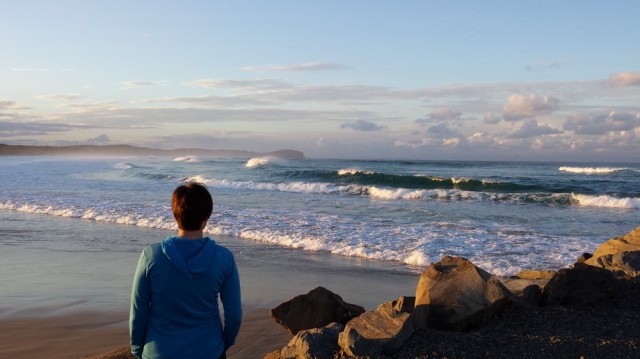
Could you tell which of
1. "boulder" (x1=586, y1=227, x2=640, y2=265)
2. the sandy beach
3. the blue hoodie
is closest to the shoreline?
the sandy beach

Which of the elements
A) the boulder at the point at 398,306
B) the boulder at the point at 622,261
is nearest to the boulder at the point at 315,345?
the boulder at the point at 398,306

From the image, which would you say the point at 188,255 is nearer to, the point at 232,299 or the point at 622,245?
the point at 232,299

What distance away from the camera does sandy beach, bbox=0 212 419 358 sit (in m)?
5.52

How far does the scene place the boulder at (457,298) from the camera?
4.70m

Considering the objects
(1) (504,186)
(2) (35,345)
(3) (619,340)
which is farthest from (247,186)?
(3) (619,340)

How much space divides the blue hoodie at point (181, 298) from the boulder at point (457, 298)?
2477 mm

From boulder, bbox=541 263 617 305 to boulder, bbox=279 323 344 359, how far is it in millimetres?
2130

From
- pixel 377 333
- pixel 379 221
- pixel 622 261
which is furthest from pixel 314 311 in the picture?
pixel 379 221

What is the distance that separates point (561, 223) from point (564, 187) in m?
14.1

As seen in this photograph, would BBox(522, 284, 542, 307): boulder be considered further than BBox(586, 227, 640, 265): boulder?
No

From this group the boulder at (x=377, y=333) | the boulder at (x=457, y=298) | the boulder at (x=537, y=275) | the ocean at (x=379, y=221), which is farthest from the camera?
the ocean at (x=379, y=221)

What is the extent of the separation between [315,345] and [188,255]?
2003 mm

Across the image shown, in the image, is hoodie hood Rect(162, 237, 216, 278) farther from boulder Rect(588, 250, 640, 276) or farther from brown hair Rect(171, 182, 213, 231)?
boulder Rect(588, 250, 640, 276)

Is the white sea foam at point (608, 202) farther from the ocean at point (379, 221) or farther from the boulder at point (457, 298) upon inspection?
the boulder at point (457, 298)
